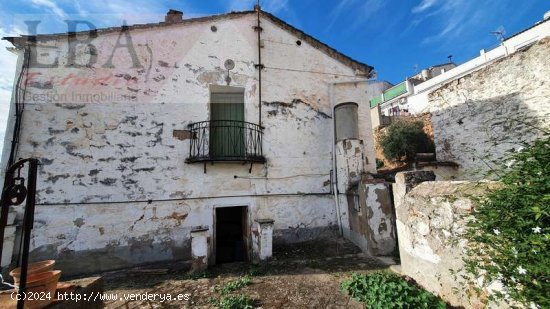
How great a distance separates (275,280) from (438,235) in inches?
113

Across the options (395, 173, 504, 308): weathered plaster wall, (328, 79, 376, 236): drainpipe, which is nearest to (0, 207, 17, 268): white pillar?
(328, 79, 376, 236): drainpipe

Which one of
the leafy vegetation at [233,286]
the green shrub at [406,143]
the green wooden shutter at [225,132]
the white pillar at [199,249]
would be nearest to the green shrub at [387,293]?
the leafy vegetation at [233,286]

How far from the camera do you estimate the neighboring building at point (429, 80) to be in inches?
610

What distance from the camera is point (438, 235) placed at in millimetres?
3467

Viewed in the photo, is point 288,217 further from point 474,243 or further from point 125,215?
point 474,243

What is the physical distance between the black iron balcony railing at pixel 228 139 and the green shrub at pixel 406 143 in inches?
333

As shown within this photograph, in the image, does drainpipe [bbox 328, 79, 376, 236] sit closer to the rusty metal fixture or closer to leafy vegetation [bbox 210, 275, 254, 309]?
leafy vegetation [bbox 210, 275, 254, 309]

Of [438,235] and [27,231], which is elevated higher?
[27,231]

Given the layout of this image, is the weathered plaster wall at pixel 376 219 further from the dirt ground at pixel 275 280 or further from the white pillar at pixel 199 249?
the white pillar at pixel 199 249

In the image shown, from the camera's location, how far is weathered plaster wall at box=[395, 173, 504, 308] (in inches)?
120

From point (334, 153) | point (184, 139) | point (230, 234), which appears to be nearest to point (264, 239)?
point (230, 234)

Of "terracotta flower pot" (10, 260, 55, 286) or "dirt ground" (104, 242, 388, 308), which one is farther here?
"dirt ground" (104, 242, 388, 308)

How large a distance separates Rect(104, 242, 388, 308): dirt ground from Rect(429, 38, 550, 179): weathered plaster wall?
14.7 ft

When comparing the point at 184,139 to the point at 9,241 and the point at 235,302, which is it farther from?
the point at 235,302
